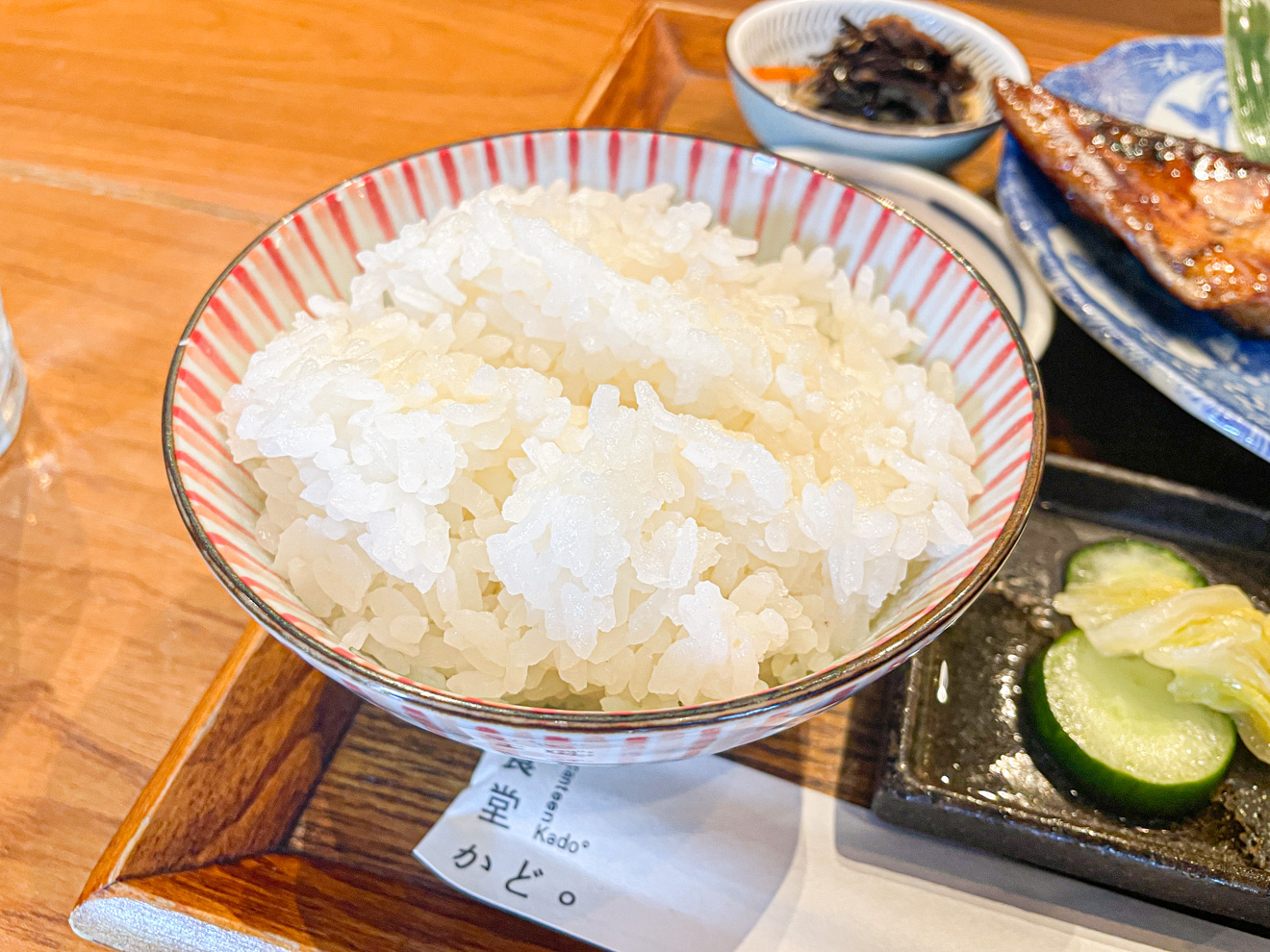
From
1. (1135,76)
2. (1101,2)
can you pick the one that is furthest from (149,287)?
(1101,2)

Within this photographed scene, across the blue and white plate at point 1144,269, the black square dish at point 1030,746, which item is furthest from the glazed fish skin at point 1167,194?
the black square dish at point 1030,746

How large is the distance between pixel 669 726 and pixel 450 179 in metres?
0.88

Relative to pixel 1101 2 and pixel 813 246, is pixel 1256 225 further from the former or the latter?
pixel 1101 2

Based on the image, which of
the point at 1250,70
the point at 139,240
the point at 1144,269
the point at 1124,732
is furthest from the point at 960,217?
the point at 139,240

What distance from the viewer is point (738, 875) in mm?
1032

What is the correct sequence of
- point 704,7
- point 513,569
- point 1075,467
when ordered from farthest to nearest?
1. point 704,7
2. point 1075,467
3. point 513,569

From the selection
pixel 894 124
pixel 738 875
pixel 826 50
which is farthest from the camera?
pixel 826 50

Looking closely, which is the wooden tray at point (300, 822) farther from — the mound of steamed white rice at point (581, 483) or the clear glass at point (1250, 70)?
the clear glass at point (1250, 70)

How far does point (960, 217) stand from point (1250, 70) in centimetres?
97

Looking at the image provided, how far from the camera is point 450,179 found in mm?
1264

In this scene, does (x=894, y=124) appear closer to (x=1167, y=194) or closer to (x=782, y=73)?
(x=782, y=73)

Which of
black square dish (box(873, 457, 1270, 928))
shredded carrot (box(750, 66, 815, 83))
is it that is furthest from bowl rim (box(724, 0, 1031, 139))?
black square dish (box(873, 457, 1270, 928))

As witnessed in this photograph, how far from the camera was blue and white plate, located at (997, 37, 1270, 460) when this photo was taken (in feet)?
4.80

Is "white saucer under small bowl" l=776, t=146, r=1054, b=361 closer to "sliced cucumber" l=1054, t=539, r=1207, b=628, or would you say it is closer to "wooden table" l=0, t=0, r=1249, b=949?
"wooden table" l=0, t=0, r=1249, b=949
